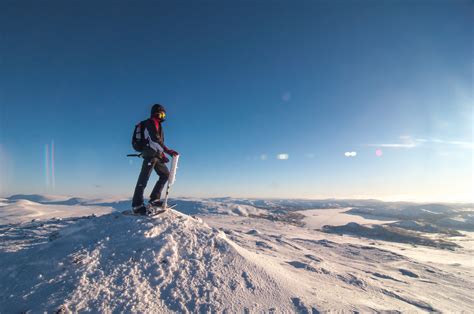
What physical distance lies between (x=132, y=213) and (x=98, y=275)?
8.22 feet

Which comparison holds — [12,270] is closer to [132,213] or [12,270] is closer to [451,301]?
[132,213]

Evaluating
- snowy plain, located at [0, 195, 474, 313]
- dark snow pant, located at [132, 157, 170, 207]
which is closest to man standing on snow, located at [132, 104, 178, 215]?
dark snow pant, located at [132, 157, 170, 207]

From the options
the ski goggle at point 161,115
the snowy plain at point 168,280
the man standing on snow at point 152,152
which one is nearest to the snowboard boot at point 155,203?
the man standing on snow at point 152,152

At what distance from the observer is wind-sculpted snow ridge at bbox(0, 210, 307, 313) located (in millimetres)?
3391

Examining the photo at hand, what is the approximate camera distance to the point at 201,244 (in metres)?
5.24

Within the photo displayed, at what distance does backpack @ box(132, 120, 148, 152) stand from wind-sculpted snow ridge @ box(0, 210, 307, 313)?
78.0 inches

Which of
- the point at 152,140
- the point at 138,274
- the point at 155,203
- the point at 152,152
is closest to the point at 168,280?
the point at 138,274

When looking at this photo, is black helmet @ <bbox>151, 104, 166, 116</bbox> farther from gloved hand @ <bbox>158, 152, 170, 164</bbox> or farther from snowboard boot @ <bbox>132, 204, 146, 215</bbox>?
snowboard boot @ <bbox>132, 204, 146, 215</bbox>

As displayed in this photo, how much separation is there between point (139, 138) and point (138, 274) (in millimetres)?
3623

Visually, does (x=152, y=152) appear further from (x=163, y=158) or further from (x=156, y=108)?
(x=156, y=108)

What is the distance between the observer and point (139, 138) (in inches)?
246

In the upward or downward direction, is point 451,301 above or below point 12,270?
below

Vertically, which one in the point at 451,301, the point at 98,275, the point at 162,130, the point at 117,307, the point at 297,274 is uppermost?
the point at 162,130

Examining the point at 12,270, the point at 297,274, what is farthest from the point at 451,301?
the point at 12,270
